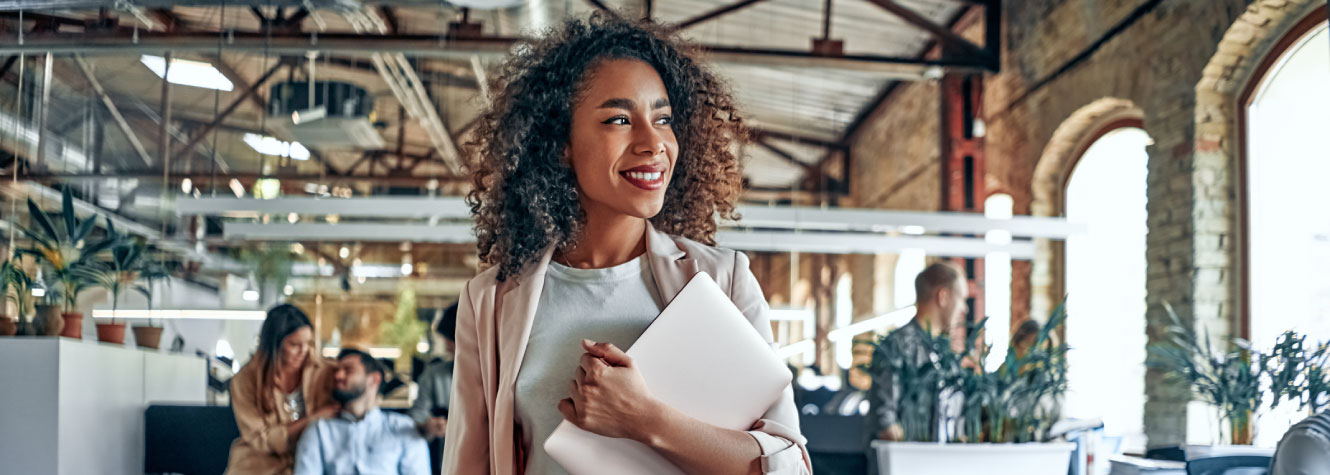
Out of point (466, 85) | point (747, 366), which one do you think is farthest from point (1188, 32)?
point (466, 85)

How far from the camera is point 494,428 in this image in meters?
0.98

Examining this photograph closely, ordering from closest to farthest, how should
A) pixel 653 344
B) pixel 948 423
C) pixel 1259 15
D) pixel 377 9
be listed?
pixel 653 344
pixel 948 423
pixel 1259 15
pixel 377 9

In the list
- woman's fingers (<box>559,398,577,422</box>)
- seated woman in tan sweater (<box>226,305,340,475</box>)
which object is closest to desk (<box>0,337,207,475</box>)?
seated woman in tan sweater (<box>226,305,340,475</box>)

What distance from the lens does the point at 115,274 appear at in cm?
479

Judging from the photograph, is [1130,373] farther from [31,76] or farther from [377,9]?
[31,76]

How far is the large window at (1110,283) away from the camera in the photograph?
775 cm

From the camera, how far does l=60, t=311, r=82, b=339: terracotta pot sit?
447cm

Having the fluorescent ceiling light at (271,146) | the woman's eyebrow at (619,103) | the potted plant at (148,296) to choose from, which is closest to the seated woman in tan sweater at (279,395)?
the potted plant at (148,296)

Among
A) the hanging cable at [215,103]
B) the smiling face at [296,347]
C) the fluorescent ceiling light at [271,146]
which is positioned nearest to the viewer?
the smiling face at [296,347]

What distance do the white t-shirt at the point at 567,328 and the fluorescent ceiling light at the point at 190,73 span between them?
8103mm

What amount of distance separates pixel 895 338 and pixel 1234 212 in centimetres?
367

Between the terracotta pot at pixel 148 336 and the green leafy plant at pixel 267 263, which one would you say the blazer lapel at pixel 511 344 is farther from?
the green leafy plant at pixel 267 263

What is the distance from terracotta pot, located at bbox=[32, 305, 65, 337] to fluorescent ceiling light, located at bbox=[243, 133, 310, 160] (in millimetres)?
5648

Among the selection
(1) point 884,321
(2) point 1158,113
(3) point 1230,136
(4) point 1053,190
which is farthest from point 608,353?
(1) point 884,321
